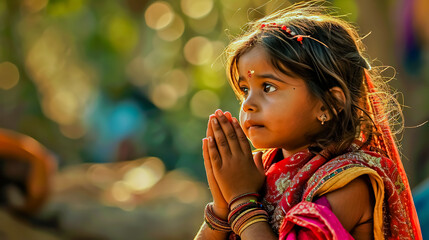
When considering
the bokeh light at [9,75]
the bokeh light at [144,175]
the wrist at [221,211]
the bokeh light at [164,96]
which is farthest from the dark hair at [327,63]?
the bokeh light at [9,75]

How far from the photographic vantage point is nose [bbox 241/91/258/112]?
1.83 metres

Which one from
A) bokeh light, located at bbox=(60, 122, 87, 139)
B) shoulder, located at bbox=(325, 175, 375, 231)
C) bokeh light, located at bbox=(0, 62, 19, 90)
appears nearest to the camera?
shoulder, located at bbox=(325, 175, 375, 231)

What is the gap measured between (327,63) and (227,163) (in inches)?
16.0

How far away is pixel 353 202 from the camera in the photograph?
5.41 feet

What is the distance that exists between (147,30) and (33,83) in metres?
2.75

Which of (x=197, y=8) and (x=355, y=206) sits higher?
(x=197, y=8)

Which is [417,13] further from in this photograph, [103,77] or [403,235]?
[103,77]

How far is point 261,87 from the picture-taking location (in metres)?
1.85

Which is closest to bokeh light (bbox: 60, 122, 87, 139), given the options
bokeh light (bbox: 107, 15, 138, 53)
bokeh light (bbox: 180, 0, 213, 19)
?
bokeh light (bbox: 107, 15, 138, 53)

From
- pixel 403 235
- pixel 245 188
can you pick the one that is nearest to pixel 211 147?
pixel 245 188

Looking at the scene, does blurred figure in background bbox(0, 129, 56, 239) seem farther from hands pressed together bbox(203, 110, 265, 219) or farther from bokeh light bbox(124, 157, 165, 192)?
hands pressed together bbox(203, 110, 265, 219)

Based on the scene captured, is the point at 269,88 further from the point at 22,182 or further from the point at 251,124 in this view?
the point at 22,182

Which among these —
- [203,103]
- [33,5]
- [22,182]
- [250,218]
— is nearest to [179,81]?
[203,103]

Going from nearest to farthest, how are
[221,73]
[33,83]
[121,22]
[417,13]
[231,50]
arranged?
[231,50], [417,13], [221,73], [121,22], [33,83]
